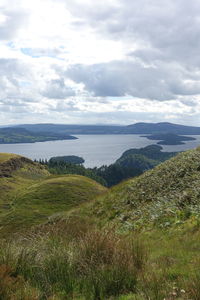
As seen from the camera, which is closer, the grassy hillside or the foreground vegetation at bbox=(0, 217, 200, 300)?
the foreground vegetation at bbox=(0, 217, 200, 300)

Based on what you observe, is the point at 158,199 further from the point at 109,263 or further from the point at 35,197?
the point at 35,197

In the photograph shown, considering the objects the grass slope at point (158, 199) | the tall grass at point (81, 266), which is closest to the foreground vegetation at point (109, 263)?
the tall grass at point (81, 266)

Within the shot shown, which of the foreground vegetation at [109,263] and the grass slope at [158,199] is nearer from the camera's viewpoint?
the foreground vegetation at [109,263]

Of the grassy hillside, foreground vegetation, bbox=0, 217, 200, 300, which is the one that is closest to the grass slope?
foreground vegetation, bbox=0, 217, 200, 300

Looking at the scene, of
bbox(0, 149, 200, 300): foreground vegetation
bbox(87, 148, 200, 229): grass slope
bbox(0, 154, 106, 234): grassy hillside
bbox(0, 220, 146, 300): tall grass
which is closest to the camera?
bbox(0, 149, 200, 300): foreground vegetation

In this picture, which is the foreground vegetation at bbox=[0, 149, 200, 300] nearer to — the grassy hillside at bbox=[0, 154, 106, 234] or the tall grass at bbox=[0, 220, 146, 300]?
the tall grass at bbox=[0, 220, 146, 300]

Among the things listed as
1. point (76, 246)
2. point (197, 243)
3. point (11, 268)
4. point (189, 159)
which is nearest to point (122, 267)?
point (76, 246)

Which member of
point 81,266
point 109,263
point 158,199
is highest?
point 109,263

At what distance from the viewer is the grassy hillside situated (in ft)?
165

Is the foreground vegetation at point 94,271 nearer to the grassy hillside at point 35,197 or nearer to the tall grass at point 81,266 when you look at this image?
the tall grass at point 81,266

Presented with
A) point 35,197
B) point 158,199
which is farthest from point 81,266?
point 35,197

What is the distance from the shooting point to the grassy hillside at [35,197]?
5019 cm

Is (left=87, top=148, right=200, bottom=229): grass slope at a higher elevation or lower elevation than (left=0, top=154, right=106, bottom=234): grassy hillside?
higher

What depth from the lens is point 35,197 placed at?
63625mm
